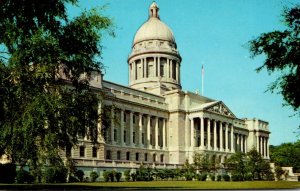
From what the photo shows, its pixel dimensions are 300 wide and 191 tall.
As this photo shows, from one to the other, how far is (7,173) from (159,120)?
184 ft

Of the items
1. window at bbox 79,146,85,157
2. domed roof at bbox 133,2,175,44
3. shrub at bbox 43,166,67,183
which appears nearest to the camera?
shrub at bbox 43,166,67,183

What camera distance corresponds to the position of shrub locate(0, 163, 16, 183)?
4122cm

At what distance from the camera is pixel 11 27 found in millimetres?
27578

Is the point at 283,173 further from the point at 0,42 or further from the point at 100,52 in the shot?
the point at 0,42

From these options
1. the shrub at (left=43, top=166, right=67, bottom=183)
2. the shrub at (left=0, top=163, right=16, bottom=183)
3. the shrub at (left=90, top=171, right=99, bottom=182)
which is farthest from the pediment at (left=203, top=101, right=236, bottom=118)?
the shrub at (left=0, top=163, right=16, bottom=183)

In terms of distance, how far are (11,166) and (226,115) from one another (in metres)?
70.8

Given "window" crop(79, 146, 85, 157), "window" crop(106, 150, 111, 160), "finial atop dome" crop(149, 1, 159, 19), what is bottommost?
"window" crop(106, 150, 111, 160)

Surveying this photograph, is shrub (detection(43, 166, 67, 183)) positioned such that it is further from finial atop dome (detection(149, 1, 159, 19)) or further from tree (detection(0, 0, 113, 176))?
finial atop dome (detection(149, 1, 159, 19))

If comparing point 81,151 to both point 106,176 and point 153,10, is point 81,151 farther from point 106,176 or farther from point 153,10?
point 153,10

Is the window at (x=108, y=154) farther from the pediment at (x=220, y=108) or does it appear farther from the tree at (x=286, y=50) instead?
the tree at (x=286, y=50)

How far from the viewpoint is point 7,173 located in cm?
4159

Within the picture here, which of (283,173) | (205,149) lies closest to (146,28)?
(205,149)

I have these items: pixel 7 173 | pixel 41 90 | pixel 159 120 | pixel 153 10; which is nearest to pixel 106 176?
pixel 7 173

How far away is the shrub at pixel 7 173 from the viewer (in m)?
41.2
